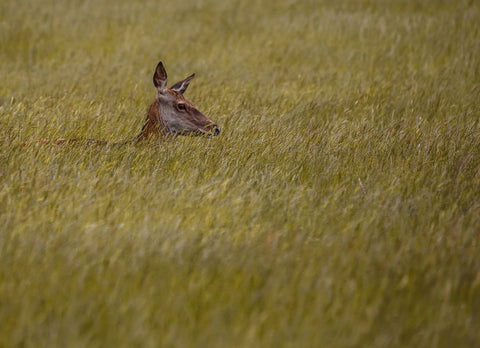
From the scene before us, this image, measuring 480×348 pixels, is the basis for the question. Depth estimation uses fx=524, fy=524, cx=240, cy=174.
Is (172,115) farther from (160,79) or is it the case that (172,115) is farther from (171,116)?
(160,79)

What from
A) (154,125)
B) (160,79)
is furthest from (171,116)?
(160,79)

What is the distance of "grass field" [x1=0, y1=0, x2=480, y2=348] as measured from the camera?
2.78m

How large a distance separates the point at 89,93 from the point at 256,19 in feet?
26.4

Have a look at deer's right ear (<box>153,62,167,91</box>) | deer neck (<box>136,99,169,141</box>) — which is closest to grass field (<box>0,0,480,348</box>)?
deer neck (<box>136,99,169,141</box>)

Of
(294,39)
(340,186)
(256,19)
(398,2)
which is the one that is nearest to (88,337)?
(340,186)

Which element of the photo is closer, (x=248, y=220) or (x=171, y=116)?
(x=248, y=220)

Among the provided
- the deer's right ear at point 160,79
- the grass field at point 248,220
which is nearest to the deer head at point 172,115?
the deer's right ear at point 160,79

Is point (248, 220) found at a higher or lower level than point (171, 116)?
lower

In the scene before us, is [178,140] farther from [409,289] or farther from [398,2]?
[398,2]

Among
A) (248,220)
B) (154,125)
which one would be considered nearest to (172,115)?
(154,125)

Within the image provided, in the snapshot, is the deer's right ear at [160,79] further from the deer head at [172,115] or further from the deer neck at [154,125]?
the deer neck at [154,125]

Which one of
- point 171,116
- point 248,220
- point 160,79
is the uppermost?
point 160,79

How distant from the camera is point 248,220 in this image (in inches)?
156

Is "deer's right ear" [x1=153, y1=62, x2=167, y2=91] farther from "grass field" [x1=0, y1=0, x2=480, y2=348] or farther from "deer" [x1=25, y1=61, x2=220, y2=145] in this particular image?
"grass field" [x1=0, y1=0, x2=480, y2=348]
